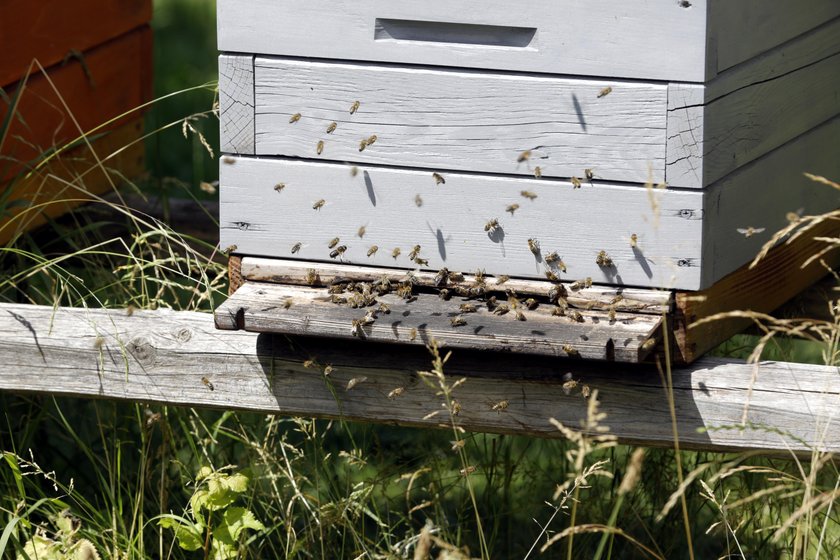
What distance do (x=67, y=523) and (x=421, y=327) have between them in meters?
0.96

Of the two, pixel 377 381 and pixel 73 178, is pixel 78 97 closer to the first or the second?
pixel 73 178

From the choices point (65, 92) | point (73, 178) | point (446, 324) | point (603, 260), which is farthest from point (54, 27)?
point (603, 260)

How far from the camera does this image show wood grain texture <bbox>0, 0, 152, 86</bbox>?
3.34m

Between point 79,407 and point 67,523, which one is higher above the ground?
point 67,523

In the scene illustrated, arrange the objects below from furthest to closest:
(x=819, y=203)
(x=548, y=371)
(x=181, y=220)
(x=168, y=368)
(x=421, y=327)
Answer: (x=181, y=220) → (x=819, y=203) → (x=168, y=368) → (x=548, y=371) → (x=421, y=327)

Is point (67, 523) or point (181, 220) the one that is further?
point (181, 220)

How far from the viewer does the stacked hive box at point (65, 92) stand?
334 cm

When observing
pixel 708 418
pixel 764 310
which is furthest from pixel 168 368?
pixel 764 310

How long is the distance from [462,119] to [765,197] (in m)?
0.78

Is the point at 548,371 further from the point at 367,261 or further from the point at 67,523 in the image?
the point at 67,523

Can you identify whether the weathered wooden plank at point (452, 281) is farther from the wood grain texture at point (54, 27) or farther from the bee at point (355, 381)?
the wood grain texture at point (54, 27)

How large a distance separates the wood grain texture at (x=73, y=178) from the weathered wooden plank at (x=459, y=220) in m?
0.82

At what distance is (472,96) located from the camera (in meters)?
2.33

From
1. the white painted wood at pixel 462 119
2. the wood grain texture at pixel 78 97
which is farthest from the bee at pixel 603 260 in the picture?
the wood grain texture at pixel 78 97
